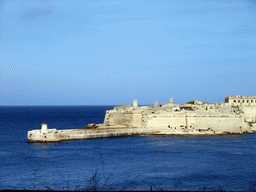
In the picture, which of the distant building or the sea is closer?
the sea

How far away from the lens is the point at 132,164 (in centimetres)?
2467

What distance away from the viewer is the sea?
1934cm

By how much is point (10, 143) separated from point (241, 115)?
2777 centimetres

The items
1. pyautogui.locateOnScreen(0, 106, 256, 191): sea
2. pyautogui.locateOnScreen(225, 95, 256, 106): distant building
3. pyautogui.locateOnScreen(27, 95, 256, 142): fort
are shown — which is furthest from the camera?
pyautogui.locateOnScreen(225, 95, 256, 106): distant building

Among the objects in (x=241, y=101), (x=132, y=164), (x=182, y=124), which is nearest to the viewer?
(x=132, y=164)

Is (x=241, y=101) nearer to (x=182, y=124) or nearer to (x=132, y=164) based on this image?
(x=182, y=124)

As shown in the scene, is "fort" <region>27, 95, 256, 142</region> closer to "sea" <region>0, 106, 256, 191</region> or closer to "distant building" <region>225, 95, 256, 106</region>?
"sea" <region>0, 106, 256, 191</region>

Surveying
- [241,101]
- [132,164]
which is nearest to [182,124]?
[241,101]

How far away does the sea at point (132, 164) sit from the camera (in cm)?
1934

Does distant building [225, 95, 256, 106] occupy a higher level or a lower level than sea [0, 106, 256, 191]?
higher

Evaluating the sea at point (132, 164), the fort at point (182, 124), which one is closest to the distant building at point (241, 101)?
the fort at point (182, 124)

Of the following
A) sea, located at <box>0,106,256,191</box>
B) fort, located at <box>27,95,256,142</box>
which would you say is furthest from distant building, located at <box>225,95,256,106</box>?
sea, located at <box>0,106,256,191</box>

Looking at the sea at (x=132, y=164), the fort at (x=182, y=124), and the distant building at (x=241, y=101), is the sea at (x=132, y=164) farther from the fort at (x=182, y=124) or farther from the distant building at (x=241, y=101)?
the distant building at (x=241, y=101)

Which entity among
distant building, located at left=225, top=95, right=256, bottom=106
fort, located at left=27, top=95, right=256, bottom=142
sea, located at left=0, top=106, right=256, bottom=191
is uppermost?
distant building, located at left=225, top=95, right=256, bottom=106
